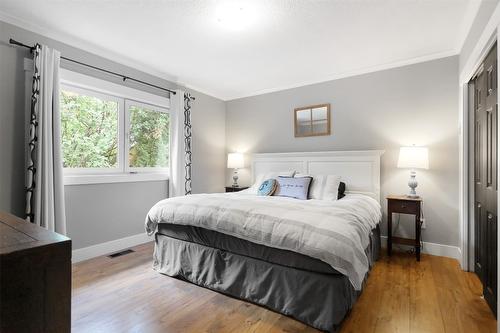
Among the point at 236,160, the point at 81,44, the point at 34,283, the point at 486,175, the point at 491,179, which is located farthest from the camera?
the point at 236,160

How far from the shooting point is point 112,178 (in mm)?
3168

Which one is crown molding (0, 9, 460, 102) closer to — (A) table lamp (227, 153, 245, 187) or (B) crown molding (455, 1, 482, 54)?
(B) crown molding (455, 1, 482, 54)

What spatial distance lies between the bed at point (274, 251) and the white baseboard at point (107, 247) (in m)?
0.88

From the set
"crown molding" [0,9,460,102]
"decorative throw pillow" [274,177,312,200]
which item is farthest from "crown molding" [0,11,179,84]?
"decorative throw pillow" [274,177,312,200]

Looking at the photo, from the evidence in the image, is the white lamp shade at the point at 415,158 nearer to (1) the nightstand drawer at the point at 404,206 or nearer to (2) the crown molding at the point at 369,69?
(1) the nightstand drawer at the point at 404,206

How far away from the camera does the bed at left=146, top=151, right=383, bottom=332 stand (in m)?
1.64

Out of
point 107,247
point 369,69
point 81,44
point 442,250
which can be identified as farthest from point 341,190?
point 81,44

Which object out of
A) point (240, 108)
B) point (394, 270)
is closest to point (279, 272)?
point (394, 270)

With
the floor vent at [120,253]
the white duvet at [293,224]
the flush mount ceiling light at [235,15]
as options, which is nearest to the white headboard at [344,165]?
the white duvet at [293,224]

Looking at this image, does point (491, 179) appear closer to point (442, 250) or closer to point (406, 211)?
point (406, 211)

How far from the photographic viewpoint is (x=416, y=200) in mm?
2820

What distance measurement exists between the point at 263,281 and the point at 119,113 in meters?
2.74

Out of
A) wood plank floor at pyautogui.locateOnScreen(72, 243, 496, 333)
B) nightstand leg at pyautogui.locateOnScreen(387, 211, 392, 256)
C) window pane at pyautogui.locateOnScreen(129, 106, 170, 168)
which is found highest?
window pane at pyautogui.locateOnScreen(129, 106, 170, 168)

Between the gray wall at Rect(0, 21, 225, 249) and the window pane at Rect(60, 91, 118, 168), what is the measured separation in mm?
299
